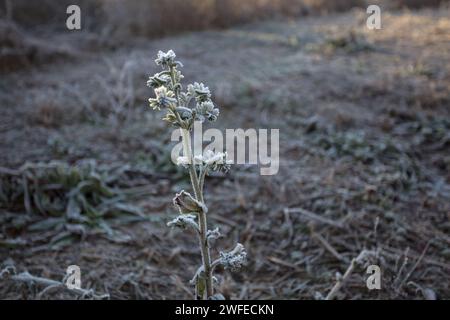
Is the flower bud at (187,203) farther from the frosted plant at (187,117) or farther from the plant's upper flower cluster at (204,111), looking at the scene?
the plant's upper flower cluster at (204,111)

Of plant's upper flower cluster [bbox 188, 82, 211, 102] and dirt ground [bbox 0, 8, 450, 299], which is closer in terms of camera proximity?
plant's upper flower cluster [bbox 188, 82, 211, 102]

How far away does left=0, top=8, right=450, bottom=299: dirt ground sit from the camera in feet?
6.59

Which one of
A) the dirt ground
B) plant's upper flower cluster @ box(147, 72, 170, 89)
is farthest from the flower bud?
the dirt ground

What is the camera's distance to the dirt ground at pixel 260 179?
2.01 metres

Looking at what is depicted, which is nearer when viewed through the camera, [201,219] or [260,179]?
[201,219]

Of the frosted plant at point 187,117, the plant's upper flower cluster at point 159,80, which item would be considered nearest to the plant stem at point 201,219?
the frosted plant at point 187,117

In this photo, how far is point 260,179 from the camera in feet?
9.02

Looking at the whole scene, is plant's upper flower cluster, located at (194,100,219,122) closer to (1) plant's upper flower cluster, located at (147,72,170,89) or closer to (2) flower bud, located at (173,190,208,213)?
(1) plant's upper flower cluster, located at (147,72,170,89)

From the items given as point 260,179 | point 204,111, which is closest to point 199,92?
point 204,111

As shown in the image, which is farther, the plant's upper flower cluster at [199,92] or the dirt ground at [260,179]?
the dirt ground at [260,179]

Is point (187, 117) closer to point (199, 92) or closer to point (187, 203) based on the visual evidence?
point (199, 92)

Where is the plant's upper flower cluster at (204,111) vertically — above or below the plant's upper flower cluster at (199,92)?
below
